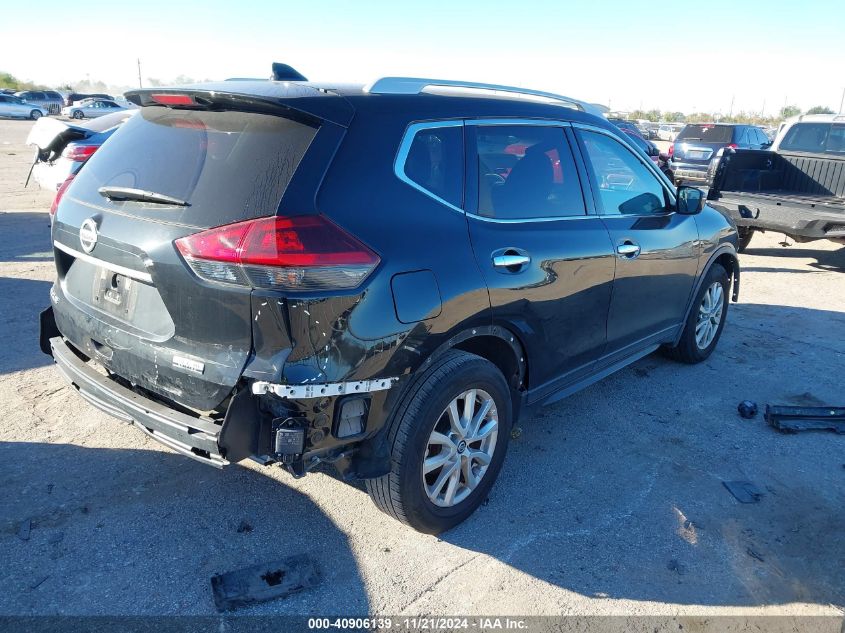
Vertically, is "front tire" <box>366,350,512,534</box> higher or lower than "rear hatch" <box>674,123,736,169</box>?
lower

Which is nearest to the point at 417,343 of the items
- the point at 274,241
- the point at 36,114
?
the point at 274,241

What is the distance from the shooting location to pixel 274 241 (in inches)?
91.7

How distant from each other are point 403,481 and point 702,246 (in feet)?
10.5

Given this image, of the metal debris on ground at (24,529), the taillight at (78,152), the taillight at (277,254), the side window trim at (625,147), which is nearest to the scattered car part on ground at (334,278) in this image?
the taillight at (277,254)

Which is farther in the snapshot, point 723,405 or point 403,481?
point 723,405

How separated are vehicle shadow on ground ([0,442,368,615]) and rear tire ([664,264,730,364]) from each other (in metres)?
3.35

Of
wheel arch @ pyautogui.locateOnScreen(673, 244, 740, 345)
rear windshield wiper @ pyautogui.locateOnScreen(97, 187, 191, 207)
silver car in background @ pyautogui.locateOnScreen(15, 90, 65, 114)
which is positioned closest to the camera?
rear windshield wiper @ pyautogui.locateOnScreen(97, 187, 191, 207)

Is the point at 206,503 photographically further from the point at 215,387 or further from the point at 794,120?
the point at 794,120

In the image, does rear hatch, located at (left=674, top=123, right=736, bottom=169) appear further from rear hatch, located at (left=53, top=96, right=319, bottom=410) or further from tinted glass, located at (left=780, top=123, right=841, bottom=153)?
rear hatch, located at (left=53, top=96, right=319, bottom=410)

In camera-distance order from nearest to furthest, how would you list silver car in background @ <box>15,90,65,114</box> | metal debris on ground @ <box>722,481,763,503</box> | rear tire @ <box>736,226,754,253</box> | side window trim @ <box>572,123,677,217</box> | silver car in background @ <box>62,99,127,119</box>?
metal debris on ground @ <box>722,481,763,503</box> < side window trim @ <box>572,123,677,217</box> < rear tire @ <box>736,226,754,253</box> < silver car in background @ <box>62,99,127,119</box> < silver car in background @ <box>15,90,65,114</box>

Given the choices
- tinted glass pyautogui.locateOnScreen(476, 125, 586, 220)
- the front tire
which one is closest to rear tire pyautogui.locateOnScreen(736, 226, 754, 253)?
tinted glass pyautogui.locateOnScreen(476, 125, 586, 220)

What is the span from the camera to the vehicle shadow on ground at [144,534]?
2.61 m

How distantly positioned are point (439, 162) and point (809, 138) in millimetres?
9682

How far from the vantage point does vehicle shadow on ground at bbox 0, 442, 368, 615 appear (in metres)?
2.61
